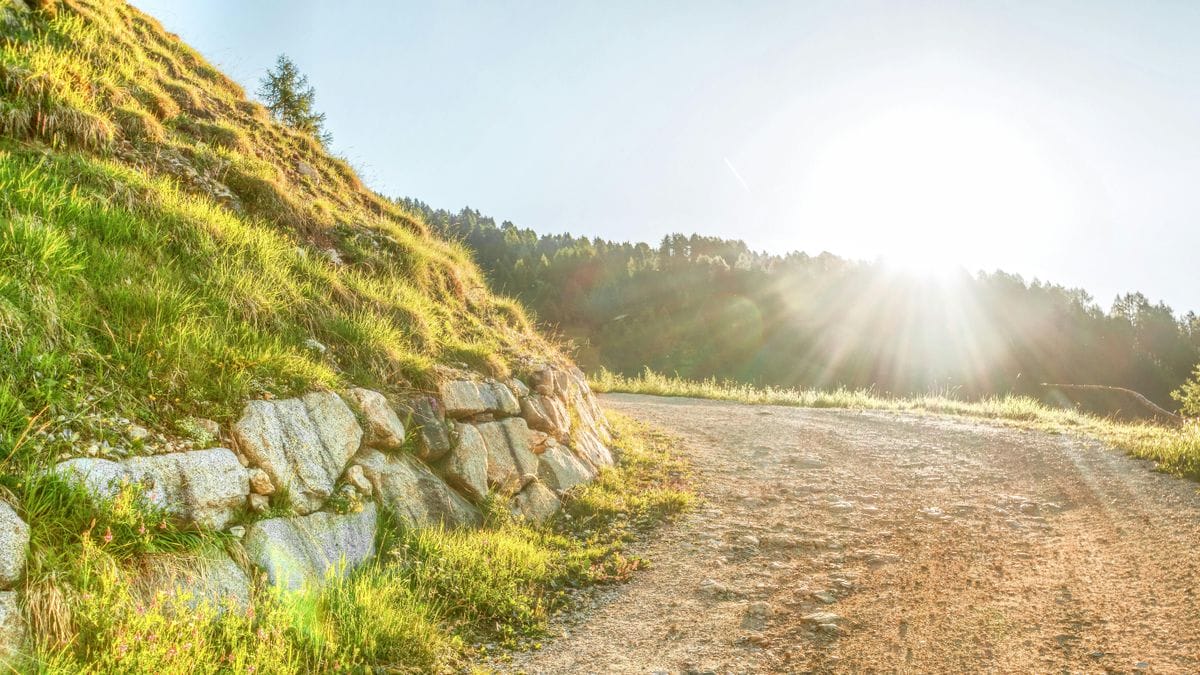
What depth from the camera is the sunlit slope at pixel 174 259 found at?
4.48m

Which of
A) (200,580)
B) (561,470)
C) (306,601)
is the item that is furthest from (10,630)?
(561,470)

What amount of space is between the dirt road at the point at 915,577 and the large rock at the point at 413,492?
1657 mm

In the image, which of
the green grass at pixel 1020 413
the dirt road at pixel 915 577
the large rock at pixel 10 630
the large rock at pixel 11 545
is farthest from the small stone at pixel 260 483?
the green grass at pixel 1020 413

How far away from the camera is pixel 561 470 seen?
8.02 metres

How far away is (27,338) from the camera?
4.11 meters

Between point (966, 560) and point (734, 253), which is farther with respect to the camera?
point (734, 253)

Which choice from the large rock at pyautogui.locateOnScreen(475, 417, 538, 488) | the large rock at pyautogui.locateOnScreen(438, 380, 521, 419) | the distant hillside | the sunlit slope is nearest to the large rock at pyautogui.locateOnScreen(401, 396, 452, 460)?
the large rock at pyautogui.locateOnScreen(438, 380, 521, 419)

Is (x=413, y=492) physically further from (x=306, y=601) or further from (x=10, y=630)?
(x=10, y=630)

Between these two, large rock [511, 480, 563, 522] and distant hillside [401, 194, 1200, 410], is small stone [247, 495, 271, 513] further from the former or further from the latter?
distant hillside [401, 194, 1200, 410]

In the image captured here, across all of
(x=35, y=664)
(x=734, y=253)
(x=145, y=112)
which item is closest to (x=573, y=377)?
(x=145, y=112)

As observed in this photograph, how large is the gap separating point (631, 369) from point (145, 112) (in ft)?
196

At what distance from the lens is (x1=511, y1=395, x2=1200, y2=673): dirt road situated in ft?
14.4

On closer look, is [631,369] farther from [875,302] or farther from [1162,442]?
[1162,442]

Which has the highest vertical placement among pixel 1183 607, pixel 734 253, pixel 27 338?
pixel 734 253
